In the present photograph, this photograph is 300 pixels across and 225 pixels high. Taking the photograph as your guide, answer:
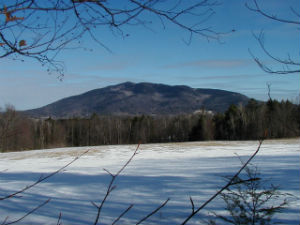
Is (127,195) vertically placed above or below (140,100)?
below

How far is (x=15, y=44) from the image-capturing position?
Result: 1394 mm

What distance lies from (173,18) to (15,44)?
742mm

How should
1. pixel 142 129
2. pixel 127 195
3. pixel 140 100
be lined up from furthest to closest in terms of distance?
pixel 140 100, pixel 142 129, pixel 127 195

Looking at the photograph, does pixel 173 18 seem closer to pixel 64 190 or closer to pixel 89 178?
pixel 64 190

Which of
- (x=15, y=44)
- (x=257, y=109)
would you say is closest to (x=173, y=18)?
(x=15, y=44)

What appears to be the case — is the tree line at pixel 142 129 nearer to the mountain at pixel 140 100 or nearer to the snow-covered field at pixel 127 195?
the snow-covered field at pixel 127 195

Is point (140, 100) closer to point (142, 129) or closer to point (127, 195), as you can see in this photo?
point (142, 129)

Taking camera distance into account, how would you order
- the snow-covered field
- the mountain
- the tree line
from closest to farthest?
the snow-covered field
the tree line
the mountain

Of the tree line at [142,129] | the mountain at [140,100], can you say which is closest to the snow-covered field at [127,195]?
the tree line at [142,129]

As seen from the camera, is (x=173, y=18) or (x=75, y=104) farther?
(x=75, y=104)

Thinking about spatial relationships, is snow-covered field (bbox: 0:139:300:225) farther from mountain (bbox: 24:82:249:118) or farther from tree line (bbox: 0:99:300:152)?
mountain (bbox: 24:82:249:118)

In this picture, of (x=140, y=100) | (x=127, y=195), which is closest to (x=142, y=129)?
(x=127, y=195)

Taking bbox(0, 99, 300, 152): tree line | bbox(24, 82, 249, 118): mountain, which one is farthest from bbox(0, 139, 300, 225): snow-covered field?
bbox(24, 82, 249, 118): mountain

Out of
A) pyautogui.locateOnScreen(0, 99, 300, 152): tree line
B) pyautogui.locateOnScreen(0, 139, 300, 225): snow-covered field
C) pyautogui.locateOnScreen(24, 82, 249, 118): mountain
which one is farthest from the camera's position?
pyautogui.locateOnScreen(24, 82, 249, 118): mountain
